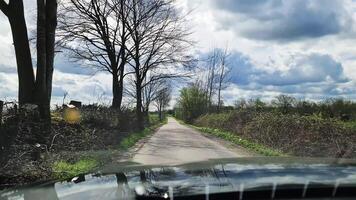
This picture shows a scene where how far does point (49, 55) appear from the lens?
18438 millimetres

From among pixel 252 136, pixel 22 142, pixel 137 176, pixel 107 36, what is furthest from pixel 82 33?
pixel 137 176

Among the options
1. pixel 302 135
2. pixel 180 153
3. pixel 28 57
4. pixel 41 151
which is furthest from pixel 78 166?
pixel 302 135

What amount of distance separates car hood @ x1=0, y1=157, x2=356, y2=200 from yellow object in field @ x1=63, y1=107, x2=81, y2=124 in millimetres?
18964

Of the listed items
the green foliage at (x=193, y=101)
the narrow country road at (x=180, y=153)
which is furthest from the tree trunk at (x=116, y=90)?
the green foliage at (x=193, y=101)

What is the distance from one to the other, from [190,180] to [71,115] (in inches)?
842

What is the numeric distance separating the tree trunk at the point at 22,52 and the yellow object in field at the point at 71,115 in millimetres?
6225

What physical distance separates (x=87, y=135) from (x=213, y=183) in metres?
16.8

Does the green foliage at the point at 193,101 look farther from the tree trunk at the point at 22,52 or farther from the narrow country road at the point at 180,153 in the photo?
the tree trunk at the point at 22,52

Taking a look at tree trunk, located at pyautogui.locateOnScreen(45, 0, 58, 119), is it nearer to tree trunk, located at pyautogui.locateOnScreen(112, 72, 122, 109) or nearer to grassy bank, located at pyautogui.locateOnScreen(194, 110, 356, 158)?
grassy bank, located at pyautogui.locateOnScreen(194, 110, 356, 158)

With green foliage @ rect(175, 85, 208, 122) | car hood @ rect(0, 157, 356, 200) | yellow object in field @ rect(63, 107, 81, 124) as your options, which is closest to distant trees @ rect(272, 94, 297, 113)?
yellow object in field @ rect(63, 107, 81, 124)

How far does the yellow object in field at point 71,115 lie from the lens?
77.5ft

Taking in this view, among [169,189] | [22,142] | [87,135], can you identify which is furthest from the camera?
[87,135]

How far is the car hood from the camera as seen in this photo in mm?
3635

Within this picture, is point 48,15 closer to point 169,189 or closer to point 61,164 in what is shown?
point 61,164
